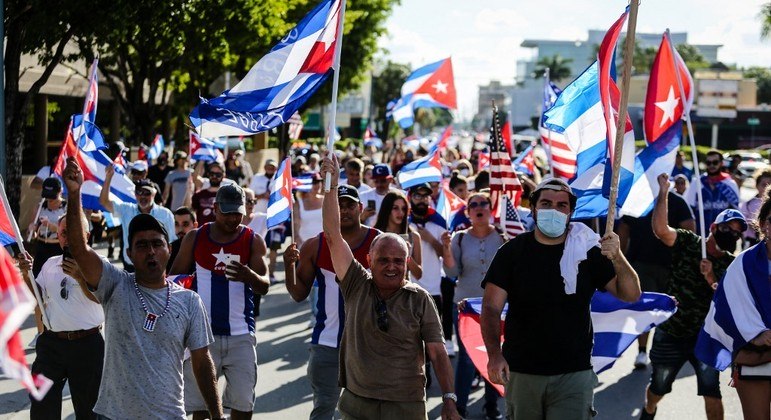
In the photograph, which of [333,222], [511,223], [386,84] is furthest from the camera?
[386,84]

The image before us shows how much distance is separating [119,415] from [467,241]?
457cm

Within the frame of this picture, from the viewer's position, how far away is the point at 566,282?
539 cm

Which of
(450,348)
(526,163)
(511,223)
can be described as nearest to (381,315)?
(511,223)

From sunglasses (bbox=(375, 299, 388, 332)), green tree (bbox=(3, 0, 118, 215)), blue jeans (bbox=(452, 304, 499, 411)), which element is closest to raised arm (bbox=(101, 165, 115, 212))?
blue jeans (bbox=(452, 304, 499, 411))

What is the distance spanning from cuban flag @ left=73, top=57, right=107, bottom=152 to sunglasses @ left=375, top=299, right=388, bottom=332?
484 cm

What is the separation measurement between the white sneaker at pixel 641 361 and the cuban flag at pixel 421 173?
346 cm

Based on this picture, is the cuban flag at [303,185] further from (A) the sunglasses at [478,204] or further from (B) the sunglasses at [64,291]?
(B) the sunglasses at [64,291]

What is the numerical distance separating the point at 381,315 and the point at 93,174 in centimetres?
554

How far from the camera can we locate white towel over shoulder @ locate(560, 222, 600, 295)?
212 inches

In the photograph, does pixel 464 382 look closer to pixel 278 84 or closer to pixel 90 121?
pixel 278 84

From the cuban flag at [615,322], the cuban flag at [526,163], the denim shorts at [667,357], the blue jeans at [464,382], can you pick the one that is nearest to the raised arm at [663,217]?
the denim shorts at [667,357]

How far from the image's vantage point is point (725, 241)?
24.8ft

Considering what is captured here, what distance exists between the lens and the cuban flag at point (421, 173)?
42.5 feet

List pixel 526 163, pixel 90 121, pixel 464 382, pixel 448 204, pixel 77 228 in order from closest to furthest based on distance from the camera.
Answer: pixel 77 228 < pixel 464 382 < pixel 90 121 < pixel 448 204 < pixel 526 163
